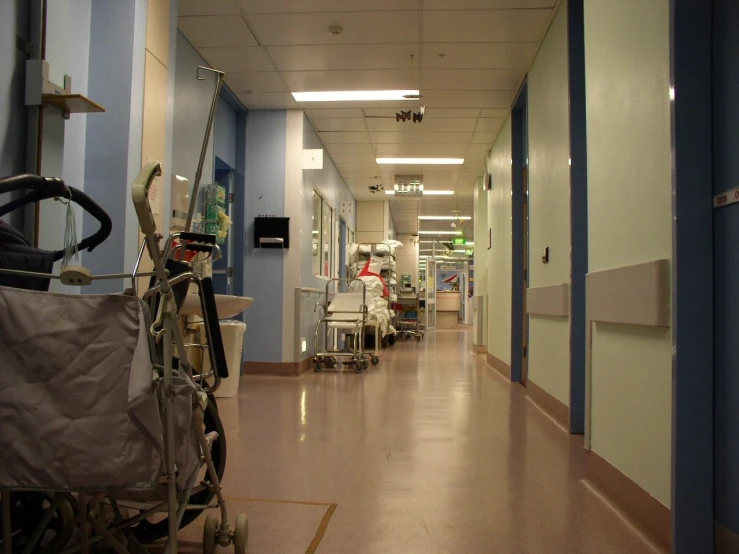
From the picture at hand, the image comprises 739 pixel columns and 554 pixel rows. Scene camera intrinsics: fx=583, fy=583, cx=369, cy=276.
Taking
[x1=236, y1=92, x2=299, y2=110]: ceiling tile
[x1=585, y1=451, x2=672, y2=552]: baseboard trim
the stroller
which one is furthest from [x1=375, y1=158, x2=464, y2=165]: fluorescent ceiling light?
the stroller

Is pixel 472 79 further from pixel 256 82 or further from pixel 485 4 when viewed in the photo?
pixel 256 82

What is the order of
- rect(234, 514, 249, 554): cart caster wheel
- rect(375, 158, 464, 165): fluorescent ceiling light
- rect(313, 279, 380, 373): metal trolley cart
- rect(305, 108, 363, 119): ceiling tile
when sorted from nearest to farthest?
1. rect(234, 514, 249, 554): cart caster wheel
2. rect(305, 108, 363, 119): ceiling tile
3. rect(313, 279, 380, 373): metal trolley cart
4. rect(375, 158, 464, 165): fluorescent ceiling light

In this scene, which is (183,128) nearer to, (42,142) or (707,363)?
(42,142)

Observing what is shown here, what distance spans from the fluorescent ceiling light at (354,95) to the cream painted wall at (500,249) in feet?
4.25

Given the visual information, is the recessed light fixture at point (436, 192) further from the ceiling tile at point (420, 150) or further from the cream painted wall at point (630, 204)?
the cream painted wall at point (630, 204)

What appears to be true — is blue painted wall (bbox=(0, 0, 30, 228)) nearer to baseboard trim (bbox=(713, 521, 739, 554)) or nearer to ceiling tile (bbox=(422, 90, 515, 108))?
baseboard trim (bbox=(713, 521, 739, 554))

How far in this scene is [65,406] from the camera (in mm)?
1255

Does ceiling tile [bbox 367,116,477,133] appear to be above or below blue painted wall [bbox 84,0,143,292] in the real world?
above

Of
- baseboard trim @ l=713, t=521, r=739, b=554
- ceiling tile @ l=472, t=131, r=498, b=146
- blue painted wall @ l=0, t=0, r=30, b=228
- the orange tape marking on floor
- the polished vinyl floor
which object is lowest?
the polished vinyl floor

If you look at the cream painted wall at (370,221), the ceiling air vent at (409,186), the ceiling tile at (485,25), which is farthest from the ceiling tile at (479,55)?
the cream painted wall at (370,221)

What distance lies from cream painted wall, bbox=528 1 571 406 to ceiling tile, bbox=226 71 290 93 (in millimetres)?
2411

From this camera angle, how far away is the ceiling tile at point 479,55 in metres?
4.84

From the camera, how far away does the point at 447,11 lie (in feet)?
14.0

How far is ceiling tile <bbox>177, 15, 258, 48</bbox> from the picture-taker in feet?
14.8
